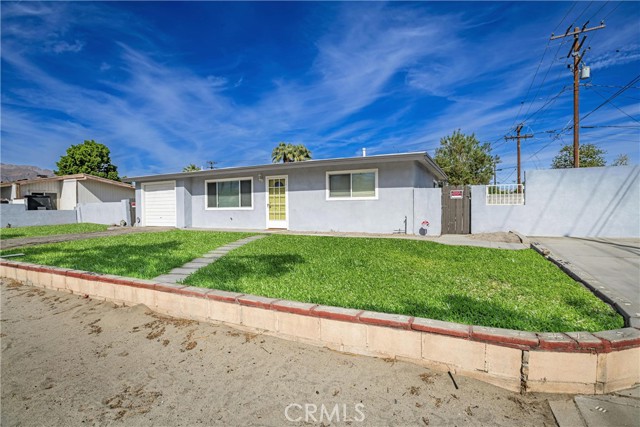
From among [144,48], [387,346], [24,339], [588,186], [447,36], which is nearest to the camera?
[387,346]

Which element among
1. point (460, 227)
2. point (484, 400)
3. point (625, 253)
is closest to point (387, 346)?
point (484, 400)

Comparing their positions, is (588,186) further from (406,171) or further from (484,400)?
(484,400)

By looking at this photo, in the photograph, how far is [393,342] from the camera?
246cm

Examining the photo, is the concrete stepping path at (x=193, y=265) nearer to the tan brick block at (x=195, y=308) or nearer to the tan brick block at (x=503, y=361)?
the tan brick block at (x=195, y=308)

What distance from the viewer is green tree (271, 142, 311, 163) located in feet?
97.5

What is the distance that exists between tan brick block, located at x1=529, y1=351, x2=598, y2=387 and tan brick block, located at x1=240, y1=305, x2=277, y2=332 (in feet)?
7.08

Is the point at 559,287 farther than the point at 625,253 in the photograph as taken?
No

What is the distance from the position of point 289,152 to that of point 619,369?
95.3 ft

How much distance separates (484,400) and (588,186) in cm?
1057

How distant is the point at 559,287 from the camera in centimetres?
378

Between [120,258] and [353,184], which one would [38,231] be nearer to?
[120,258]

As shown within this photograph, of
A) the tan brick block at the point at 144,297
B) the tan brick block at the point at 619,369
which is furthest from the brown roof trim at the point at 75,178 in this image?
the tan brick block at the point at 619,369

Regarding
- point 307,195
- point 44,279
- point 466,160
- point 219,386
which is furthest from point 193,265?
point 466,160

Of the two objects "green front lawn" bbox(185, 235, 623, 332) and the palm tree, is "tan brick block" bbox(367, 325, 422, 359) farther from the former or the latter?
the palm tree
